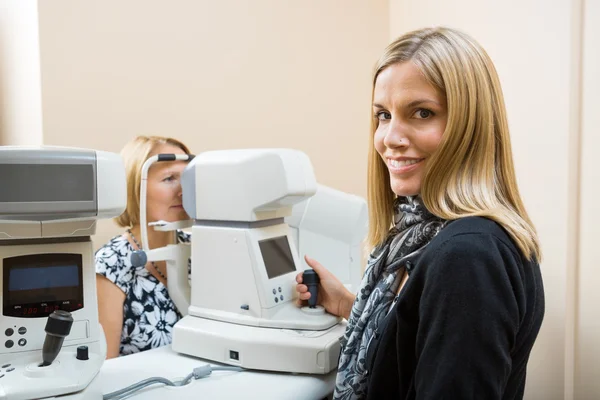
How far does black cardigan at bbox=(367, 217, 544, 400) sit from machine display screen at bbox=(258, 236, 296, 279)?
62 centimetres

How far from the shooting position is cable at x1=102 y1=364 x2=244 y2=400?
116 centimetres

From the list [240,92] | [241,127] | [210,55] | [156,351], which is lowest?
[156,351]

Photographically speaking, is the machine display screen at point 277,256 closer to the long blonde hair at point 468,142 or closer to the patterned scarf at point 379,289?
the patterned scarf at point 379,289

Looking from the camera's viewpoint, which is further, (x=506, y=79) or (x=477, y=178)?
(x=506, y=79)

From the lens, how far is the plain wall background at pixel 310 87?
1.56 metres

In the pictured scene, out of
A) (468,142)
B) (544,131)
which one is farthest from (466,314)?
(544,131)

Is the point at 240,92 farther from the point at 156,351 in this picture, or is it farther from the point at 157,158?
the point at 156,351

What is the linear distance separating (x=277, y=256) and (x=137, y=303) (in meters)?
0.49

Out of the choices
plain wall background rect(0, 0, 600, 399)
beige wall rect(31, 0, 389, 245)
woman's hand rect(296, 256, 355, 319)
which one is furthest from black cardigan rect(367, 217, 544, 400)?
beige wall rect(31, 0, 389, 245)

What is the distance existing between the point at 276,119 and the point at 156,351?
144 cm

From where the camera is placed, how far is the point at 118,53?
2.21 metres

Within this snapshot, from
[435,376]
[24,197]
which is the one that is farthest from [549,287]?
[24,197]

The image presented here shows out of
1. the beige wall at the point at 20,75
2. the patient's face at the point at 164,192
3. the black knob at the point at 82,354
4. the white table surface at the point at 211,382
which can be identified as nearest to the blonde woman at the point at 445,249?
the white table surface at the point at 211,382

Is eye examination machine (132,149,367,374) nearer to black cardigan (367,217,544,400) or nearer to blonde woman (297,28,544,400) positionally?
blonde woman (297,28,544,400)
